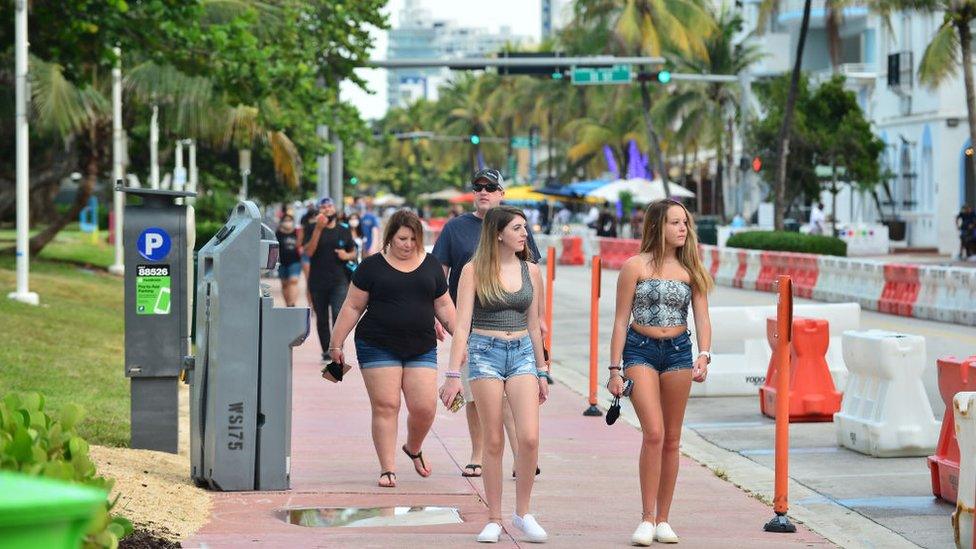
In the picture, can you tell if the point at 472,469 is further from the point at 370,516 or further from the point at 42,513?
the point at 42,513

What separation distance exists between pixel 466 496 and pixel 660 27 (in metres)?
48.7

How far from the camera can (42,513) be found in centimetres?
231

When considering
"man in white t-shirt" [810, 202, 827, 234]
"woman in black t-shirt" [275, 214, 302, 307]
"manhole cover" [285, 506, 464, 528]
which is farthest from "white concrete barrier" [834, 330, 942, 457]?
"man in white t-shirt" [810, 202, 827, 234]

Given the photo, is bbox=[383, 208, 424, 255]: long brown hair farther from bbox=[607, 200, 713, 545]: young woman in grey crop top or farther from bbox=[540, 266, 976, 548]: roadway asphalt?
bbox=[540, 266, 976, 548]: roadway asphalt

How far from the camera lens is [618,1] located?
58062mm

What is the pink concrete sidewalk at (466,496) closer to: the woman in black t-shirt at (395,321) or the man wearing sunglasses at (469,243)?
the man wearing sunglasses at (469,243)

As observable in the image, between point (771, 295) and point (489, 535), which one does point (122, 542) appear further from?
point (771, 295)

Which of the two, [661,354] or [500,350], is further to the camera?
[500,350]

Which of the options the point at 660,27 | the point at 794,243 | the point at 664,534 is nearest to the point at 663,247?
the point at 664,534

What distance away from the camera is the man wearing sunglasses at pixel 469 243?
9.41m

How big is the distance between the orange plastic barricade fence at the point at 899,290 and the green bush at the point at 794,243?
11.3 m

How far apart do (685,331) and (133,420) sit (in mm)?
3771

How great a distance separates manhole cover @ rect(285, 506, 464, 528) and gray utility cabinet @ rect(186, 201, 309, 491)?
548 mm

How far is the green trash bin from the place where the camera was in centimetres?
230
